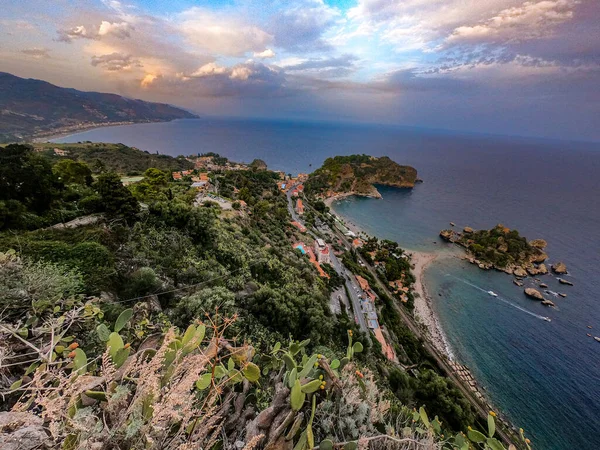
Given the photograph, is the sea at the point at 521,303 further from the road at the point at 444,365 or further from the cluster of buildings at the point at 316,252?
the cluster of buildings at the point at 316,252

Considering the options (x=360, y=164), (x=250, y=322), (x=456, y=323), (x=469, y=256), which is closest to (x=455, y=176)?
(x=360, y=164)

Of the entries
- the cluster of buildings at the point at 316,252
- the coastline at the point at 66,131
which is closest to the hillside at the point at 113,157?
the cluster of buildings at the point at 316,252

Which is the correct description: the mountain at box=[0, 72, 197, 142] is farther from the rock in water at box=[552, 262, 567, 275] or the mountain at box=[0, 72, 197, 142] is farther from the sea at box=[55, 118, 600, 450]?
the rock in water at box=[552, 262, 567, 275]

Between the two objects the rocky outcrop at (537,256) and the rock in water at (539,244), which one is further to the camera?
the rock in water at (539,244)

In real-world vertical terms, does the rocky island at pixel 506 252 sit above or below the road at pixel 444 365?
above

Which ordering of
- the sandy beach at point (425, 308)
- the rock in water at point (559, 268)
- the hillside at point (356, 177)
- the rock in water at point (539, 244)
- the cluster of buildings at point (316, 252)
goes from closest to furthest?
the sandy beach at point (425, 308) < the cluster of buildings at point (316, 252) < the rock in water at point (559, 268) < the rock in water at point (539, 244) < the hillside at point (356, 177)

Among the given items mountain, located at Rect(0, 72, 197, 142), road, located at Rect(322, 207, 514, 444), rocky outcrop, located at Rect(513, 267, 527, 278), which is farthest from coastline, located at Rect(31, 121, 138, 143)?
rocky outcrop, located at Rect(513, 267, 527, 278)

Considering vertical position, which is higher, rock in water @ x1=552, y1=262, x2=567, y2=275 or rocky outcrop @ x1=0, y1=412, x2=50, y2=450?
rocky outcrop @ x1=0, y1=412, x2=50, y2=450
